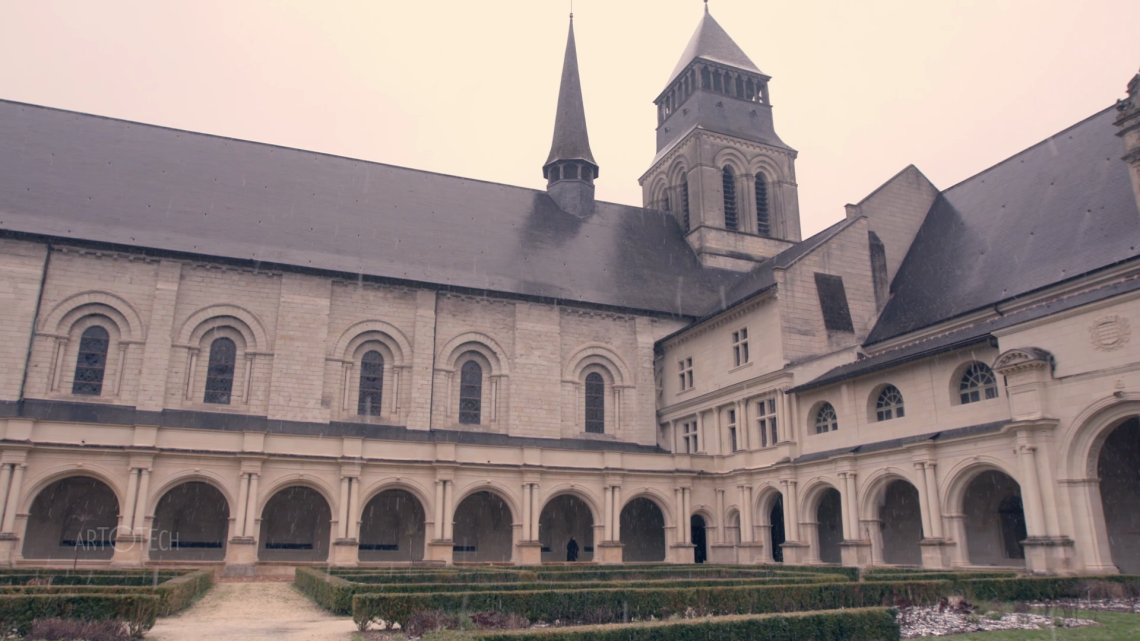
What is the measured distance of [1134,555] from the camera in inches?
893

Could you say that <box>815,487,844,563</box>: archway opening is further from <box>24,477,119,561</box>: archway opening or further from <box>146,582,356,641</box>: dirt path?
<box>24,477,119,561</box>: archway opening

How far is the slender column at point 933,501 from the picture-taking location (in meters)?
24.0

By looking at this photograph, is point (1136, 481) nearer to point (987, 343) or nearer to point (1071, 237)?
point (987, 343)

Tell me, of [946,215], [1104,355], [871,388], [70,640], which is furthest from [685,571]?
[946,215]

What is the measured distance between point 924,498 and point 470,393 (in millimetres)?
19006

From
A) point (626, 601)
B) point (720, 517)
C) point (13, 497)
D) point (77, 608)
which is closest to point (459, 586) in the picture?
point (626, 601)

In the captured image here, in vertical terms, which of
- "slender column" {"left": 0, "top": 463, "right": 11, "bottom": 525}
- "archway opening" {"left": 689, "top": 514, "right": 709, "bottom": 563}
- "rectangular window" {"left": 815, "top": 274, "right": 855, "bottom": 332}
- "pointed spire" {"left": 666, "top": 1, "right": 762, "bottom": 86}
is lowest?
"archway opening" {"left": 689, "top": 514, "right": 709, "bottom": 563}

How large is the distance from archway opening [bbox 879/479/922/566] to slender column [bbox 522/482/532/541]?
41.5 feet

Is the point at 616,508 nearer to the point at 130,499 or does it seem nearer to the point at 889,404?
the point at 889,404

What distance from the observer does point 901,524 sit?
29.0 metres

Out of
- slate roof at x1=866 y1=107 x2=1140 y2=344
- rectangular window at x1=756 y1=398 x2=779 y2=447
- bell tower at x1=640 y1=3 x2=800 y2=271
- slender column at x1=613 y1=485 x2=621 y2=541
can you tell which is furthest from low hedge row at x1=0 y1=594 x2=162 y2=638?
A: bell tower at x1=640 y1=3 x2=800 y2=271

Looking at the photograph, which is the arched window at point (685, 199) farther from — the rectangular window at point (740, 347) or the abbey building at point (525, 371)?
the rectangular window at point (740, 347)

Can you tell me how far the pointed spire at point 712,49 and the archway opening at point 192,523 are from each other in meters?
36.1

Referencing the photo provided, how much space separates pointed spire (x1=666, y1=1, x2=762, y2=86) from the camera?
165ft
